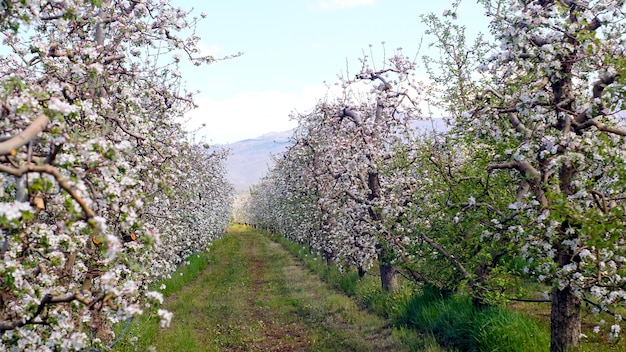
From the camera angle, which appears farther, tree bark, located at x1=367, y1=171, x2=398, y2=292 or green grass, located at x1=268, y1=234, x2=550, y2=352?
tree bark, located at x1=367, y1=171, x2=398, y2=292

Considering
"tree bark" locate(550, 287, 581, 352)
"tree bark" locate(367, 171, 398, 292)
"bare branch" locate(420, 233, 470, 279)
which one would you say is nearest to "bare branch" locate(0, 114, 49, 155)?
"tree bark" locate(550, 287, 581, 352)

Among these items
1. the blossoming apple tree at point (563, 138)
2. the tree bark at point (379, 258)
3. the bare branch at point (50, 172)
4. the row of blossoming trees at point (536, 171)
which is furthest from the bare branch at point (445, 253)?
the bare branch at point (50, 172)

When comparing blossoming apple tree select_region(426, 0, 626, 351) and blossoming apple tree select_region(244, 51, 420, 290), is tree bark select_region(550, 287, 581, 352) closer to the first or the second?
blossoming apple tree select_region(426, 0, 626, 351)

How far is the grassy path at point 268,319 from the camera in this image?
13531 millimetres

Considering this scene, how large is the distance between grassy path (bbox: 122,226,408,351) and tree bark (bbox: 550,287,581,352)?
3.98 metres

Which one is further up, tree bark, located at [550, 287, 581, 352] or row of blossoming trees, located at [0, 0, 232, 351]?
row of blossoming trees, located at [0, 0, 232, 351]

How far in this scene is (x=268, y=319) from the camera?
1731cm

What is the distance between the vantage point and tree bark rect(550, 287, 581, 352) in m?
8.69

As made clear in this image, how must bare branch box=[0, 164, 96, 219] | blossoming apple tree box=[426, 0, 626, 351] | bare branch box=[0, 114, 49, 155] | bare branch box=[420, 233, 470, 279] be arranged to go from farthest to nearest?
bare branch box=[420, 233, 470, 279], blossoming apple tree box=[426, 0, 626, 351], bare branch box=[0, 164, 96, 219], bare branch box=[0, 114, 49, 155]

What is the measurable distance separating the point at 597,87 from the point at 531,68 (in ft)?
3.54

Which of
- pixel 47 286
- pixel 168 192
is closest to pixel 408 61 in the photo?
Result: pixel 168 192

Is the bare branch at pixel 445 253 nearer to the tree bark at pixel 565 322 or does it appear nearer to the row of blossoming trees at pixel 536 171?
the row of blossoming trees at pixel 536 171

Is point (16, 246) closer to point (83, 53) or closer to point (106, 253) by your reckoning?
point (106, 253)

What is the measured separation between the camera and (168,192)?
282 inches
